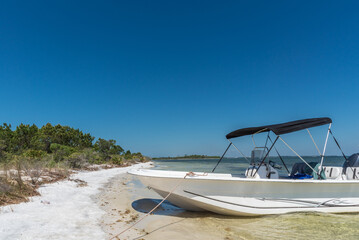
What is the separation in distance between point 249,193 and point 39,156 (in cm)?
1552

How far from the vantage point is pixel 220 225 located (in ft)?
16.8

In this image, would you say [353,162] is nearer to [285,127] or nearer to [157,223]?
[285,127]

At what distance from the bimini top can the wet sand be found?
6.87ft

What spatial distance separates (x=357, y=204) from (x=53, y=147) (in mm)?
24653

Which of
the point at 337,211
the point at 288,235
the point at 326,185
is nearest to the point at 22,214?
the point at 288,235

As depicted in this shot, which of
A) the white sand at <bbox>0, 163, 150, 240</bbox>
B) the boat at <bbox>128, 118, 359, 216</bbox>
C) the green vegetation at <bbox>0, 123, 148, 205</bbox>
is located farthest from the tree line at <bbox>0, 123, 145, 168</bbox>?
the boat at <bbox>128, 118, 359, 216</bbox>

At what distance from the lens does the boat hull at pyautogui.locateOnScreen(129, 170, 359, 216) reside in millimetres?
5258

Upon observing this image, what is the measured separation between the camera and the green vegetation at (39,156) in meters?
6.30

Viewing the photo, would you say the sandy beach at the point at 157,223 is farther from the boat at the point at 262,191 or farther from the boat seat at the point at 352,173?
the boat seat at the point at 352,173

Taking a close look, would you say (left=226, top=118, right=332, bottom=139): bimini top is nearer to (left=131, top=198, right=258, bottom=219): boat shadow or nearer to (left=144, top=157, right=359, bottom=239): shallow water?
(left=144, top=157, right=359, bottom=239): shallow water

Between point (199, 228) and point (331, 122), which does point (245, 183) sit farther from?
point (331, 122)

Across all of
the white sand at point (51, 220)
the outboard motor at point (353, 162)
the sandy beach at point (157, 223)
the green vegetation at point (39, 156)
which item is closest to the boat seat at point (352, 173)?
A: the outboard motor at point (353, 162)

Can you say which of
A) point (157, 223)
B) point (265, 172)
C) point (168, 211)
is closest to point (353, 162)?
point (265, 172)

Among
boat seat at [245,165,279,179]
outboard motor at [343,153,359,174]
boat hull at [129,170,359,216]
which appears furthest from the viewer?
outboard motor at [343,153,359,174]
